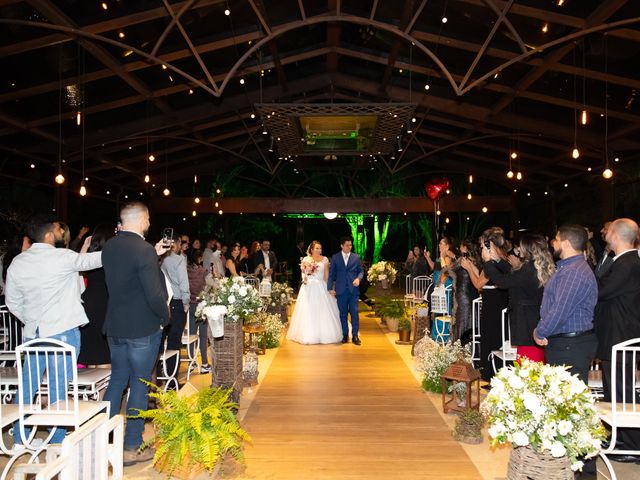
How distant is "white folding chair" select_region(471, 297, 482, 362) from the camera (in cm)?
705

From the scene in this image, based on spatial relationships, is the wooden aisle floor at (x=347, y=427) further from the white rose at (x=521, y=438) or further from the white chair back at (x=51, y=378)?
the white chair back at (x=51, y=378)

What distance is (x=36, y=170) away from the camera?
14102 millimetres

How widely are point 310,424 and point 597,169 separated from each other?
12.5m

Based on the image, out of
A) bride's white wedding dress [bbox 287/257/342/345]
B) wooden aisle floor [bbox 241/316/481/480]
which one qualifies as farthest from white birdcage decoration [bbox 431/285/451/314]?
bride's white wedding dress [bbox 287/257/342/345]

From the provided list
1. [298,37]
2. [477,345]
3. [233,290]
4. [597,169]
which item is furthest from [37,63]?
[597,169]

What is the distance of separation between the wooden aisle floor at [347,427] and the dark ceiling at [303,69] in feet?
10.7

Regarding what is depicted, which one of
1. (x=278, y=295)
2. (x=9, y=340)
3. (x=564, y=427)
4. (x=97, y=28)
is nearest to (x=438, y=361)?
(x=564, y=427)

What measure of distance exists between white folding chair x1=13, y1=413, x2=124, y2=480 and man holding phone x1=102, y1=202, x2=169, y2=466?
73.1 inches

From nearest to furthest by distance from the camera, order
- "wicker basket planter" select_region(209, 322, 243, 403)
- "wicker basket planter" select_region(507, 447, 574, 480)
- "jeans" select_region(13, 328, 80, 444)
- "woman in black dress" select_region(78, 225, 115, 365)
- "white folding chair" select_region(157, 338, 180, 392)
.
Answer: "wicker basket planter" select_region(507, 447, 574, 480), "jeans" select_region(13, 328, 80, 444), "woman in black dress" select_region(78, 225, 115, 365), "wicker basket planter" select_region(209, 322, 243, 403), "white folding chair" select_region(157, 338, 180, 392)

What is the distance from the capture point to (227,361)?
5809 mm

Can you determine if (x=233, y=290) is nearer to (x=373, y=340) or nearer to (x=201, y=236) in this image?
(x=373, y=340)

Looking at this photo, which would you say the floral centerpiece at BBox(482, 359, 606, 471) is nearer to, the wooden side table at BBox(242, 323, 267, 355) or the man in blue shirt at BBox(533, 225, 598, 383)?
the man in blue shirt at BBox(533, 225, 598, 383)

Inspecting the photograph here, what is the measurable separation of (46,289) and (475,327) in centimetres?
513

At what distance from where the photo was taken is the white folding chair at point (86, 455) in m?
1.90
